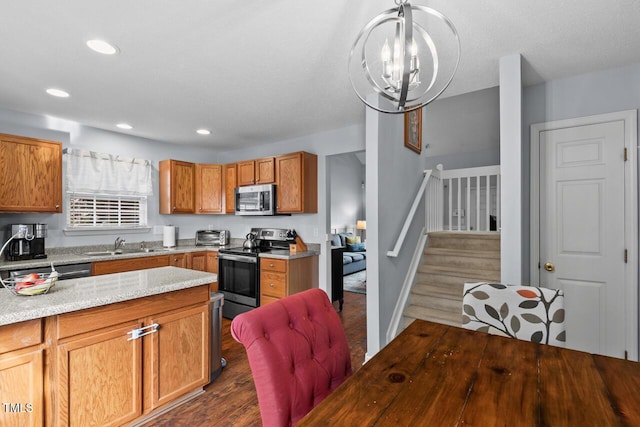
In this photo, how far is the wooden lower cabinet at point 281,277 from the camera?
3.75 meters

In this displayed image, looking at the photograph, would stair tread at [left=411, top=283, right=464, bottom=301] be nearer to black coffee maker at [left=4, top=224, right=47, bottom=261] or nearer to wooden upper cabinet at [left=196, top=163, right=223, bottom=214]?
wooden upper cabinet at [left=196, top=163, right=223, bottom=214]

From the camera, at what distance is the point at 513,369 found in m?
1.13

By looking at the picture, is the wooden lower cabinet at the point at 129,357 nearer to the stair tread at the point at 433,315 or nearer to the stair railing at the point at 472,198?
the stair tread at the point at 433,315

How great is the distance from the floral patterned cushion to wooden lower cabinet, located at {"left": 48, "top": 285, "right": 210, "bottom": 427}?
1749 millimetres

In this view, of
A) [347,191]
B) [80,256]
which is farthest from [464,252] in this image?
[347,191]

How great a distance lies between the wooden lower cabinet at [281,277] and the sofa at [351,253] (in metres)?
2.18

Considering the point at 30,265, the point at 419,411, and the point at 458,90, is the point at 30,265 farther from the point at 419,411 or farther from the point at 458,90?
the point at 458,90

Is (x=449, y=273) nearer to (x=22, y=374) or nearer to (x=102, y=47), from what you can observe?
(x=22, y=374)

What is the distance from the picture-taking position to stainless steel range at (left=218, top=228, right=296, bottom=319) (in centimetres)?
395

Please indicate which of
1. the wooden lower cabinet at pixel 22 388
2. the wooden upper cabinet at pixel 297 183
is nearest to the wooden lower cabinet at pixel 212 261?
the wooden upper cabinet at pixel 297 183

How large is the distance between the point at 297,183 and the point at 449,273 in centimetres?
212

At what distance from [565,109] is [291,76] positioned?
232cm

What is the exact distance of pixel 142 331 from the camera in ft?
6.03

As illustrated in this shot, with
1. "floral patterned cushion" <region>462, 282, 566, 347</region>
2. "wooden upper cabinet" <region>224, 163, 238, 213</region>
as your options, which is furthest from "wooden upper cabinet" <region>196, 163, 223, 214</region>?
"floral patterned cushion" <region>462, 282, 566, 347</region>
